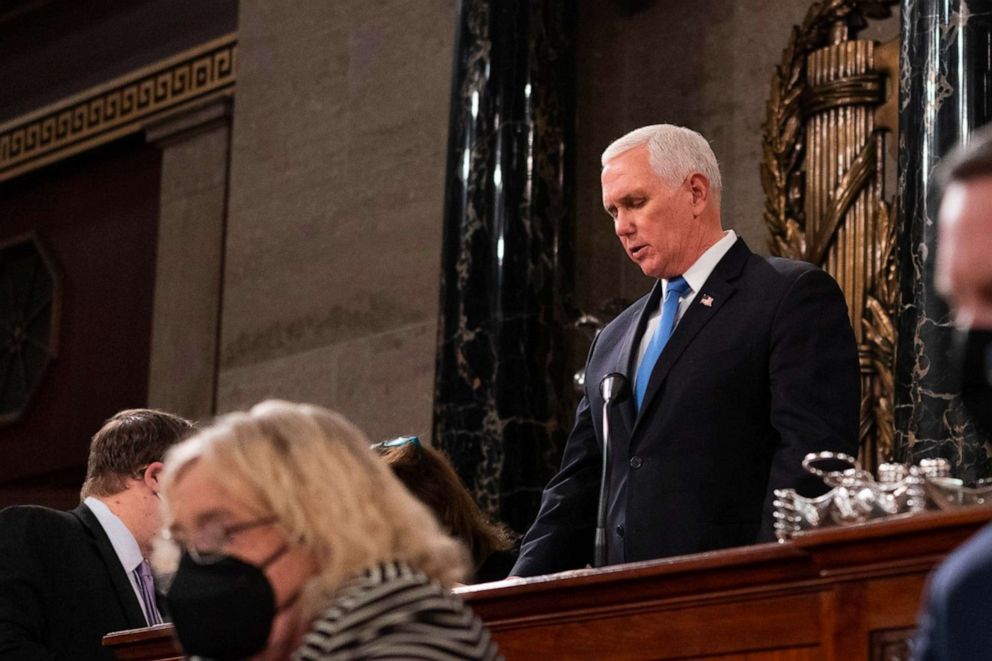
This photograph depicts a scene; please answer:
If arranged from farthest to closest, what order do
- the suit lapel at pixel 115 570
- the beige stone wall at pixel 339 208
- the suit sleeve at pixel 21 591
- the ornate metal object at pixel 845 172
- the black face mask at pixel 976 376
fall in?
A: the beige stone wall at pixel 339 208
the ornate metal object at pixel 845 172
the suit lapel at pixel 115 570
the suit sleeve at pixel 21 591
the black face mask at pixel 976 376

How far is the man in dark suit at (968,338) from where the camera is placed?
1.48 meters

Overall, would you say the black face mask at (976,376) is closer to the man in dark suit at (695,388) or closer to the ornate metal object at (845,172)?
the man in dark suit at (695,388)

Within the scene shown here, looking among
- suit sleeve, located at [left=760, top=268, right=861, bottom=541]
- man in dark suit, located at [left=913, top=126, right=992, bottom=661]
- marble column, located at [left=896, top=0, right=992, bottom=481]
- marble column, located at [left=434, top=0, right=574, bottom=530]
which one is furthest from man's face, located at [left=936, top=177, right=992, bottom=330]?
marble column, located at [left=434, top=0, right=574, bottom=530]

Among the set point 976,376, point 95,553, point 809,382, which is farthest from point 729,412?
point 976,376

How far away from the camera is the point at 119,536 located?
4582mm

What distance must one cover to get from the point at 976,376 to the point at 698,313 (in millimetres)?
2147

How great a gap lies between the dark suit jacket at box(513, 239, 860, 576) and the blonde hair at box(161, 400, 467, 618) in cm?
149

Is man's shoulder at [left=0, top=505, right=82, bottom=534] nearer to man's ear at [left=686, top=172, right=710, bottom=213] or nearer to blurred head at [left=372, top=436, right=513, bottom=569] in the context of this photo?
blurred head at [left=372, top=436, right=513, bottom=569]

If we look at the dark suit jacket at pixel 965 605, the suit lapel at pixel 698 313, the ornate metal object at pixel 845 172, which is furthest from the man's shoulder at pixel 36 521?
the dark suit jacket at pixel 965 605

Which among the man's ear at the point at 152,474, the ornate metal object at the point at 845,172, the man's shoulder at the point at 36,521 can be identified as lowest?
the man's shoulder at the point at 36,521

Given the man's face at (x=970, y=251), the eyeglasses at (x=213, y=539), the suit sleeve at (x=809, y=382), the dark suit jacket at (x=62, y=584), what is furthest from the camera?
the dark suit jacket at (x=62, y=584)

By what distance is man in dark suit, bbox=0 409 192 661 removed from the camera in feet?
14.4

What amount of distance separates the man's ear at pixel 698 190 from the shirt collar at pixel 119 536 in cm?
163

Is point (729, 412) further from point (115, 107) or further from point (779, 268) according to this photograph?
point (115, 107)
